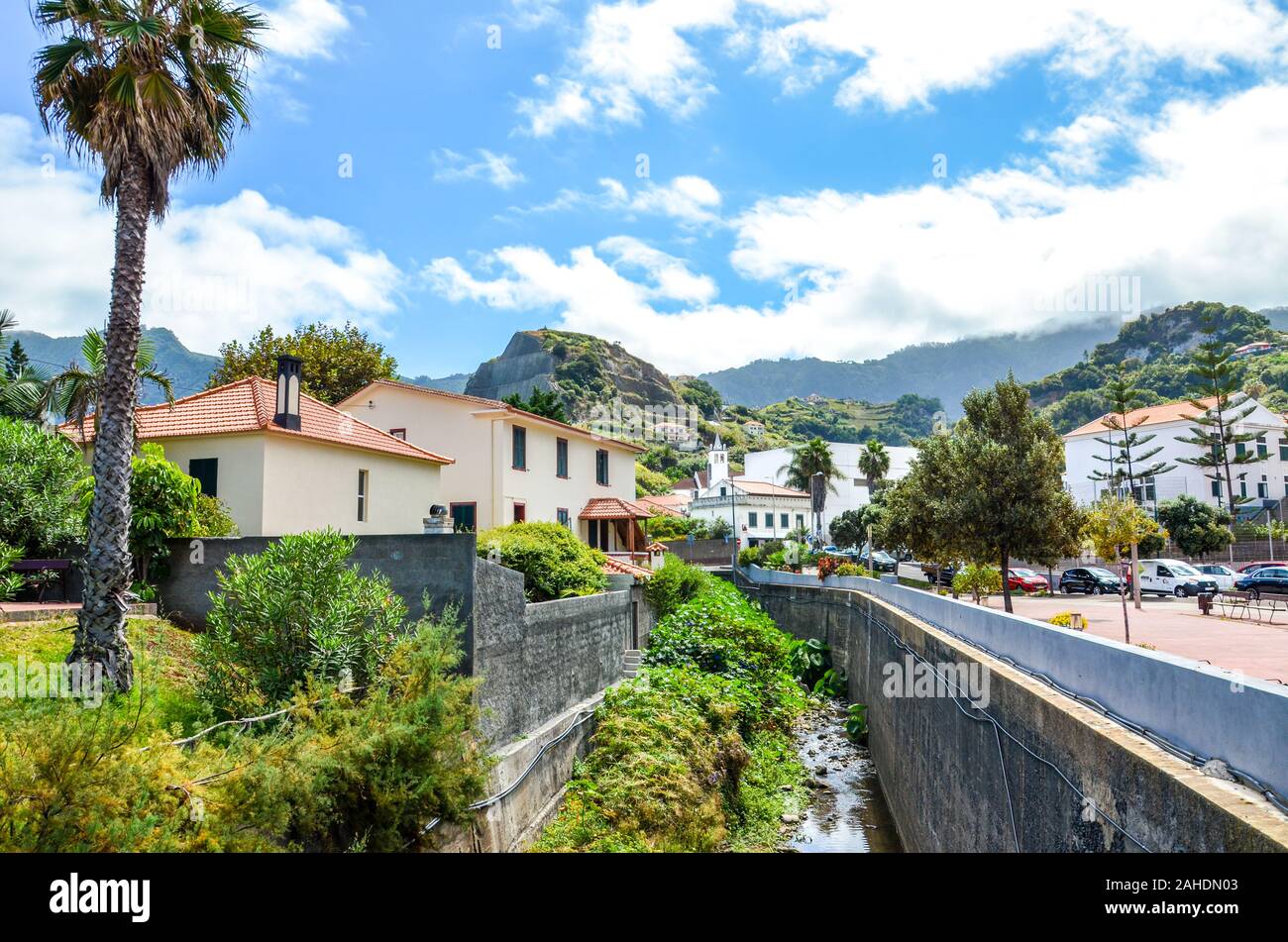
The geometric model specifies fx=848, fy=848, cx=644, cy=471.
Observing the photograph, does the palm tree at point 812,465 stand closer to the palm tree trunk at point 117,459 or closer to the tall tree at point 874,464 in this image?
the tall tree at point 874,464

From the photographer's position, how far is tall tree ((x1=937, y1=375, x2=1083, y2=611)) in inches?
982

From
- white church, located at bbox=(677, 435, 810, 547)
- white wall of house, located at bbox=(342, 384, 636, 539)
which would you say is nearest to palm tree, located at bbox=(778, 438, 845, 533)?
white church, located at bbox=(677, 435, 810, 547)

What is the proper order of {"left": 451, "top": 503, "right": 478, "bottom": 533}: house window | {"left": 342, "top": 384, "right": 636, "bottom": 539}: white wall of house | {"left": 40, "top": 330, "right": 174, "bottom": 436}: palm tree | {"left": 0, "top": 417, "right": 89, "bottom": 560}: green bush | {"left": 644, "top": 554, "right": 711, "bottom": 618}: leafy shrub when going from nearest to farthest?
{"left": 40, "top": 330, "right": 174, "bottom": 436}: palm tree → {"left": 0, "top": 417, "right": 89, "bottom": 560}: green bush → {"left": 644, "top": 554, "right": 711, "bottom": 618}: leafy shrub → {"left": 342, "top": 384, "right": 636, "bottom": 539}: white wall of house → {"left": 451, "top": 503, "right": 478, "bottom": 533}: house window

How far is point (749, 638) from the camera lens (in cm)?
2561

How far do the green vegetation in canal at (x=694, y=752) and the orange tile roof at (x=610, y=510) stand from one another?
916 cm

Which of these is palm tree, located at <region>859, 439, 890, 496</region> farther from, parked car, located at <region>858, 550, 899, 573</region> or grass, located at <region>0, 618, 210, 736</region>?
grass, located at <region>0, 618, 210, 736</region>

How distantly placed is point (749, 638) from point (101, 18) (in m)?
20.9

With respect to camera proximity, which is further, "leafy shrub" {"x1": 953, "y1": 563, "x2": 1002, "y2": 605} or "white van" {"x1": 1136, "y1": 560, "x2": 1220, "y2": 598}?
"white van" {"x1": 1136, "y1": 560, "x2": 1220, "y2": 598}

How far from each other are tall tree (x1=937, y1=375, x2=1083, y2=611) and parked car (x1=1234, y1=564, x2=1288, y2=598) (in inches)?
529

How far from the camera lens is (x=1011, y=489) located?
82.3 feet

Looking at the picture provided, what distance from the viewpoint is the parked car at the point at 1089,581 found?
4084 cm

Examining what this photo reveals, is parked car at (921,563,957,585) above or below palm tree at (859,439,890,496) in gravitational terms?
below

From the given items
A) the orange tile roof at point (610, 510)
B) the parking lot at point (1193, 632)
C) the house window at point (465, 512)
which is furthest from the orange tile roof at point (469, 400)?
the parking lot at point (1193, 632)
